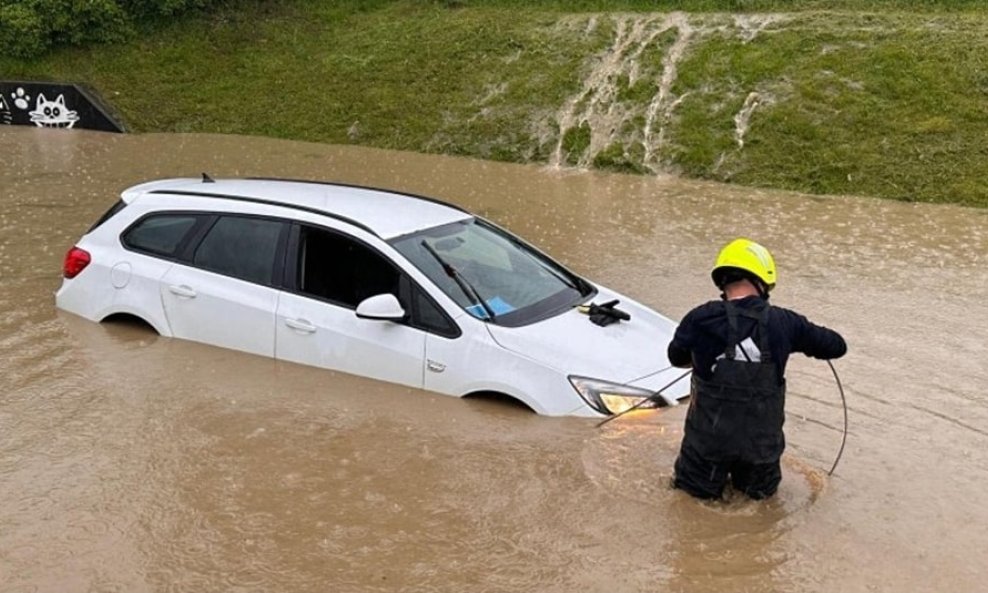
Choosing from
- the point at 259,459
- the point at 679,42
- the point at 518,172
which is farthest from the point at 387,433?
the point at 679,42

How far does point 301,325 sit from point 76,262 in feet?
7.50

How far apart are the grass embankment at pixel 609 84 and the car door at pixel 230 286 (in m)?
10.9

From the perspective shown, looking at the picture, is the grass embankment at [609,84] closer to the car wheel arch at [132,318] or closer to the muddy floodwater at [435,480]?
the muddy floodwater at [435,480]

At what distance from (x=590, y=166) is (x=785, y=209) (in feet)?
14.6

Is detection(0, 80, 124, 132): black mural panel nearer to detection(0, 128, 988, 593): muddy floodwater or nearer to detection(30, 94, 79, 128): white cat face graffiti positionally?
detection(30, 94, 79, 128): white cat face graffiti

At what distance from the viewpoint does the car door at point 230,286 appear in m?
6.52

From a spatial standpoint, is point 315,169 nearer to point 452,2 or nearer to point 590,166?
point 590,166

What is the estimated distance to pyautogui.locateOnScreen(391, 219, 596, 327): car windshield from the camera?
6.03 metres

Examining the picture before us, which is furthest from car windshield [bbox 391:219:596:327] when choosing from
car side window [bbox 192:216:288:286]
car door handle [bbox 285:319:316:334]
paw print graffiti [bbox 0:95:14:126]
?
paw print graffiti [bbox 0:95:14:126]

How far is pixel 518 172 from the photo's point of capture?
17266 mm

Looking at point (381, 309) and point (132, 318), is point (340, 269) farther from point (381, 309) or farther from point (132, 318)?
point (132, 318)

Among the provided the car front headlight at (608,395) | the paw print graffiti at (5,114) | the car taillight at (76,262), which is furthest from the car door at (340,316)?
the paw print graffiti at (5,114)

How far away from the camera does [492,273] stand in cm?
639

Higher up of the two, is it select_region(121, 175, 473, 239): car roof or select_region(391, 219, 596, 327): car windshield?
select_region(121, 175, 473, 239): car roof
